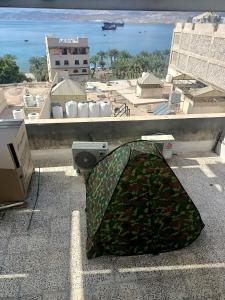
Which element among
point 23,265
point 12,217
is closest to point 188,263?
point 23,265

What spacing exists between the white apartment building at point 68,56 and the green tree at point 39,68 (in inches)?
222

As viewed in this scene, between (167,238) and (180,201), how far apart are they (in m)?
0.42

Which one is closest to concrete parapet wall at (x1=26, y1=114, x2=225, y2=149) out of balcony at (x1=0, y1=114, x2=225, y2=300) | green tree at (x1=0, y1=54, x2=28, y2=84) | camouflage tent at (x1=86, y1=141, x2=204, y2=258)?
balcony at (x1=0, y1=114, x2=225, y2=300)

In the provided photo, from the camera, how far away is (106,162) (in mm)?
2496

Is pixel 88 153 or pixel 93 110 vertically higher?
pixel 88 153

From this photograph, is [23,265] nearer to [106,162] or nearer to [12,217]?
[12,217]

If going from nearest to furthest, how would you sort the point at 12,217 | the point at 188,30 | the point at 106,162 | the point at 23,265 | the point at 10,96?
1. the point at 23,265
2. the point at 106,162
3. the point at 12,217
4. the point at 10,96
5. the point at 188,30

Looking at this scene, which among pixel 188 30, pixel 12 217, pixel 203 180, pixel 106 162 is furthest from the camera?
pixel 188 30

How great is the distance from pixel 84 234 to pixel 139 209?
79 centimetres

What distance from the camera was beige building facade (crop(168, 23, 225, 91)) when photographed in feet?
81.7

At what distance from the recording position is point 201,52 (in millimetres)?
28219

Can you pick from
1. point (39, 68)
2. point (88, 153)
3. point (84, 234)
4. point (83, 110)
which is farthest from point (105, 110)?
point (39, 68)

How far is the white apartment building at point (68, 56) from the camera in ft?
127

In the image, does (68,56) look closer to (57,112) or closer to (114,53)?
(114,53)
